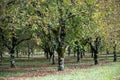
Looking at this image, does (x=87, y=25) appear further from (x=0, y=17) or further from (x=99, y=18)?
(x=0, y=17)

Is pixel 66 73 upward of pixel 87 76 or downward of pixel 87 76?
downward

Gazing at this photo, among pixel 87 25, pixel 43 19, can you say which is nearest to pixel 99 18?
pixel 87 25

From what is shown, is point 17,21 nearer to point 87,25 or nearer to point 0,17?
point 0,17

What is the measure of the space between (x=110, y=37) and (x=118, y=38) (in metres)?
1.19

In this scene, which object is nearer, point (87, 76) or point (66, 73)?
point (87, 76)

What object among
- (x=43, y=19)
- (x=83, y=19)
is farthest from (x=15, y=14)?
(x=83, y=19)

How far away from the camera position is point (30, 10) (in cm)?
3616

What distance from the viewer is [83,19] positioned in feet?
133

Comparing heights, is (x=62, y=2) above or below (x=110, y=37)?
above

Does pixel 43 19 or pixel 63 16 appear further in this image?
pixel 63 16

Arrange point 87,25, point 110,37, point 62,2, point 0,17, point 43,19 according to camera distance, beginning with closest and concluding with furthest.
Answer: point 0,17
point 43,19
point 62,2
point 87,25
point 110,37

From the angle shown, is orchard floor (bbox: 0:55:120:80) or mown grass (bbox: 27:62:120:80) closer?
mown grass (bbox: 27:62:120:80)

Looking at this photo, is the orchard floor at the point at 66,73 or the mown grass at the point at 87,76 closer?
the mown grass at the point at 87,76

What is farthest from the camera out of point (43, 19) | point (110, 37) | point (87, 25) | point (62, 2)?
point (110, 37)
